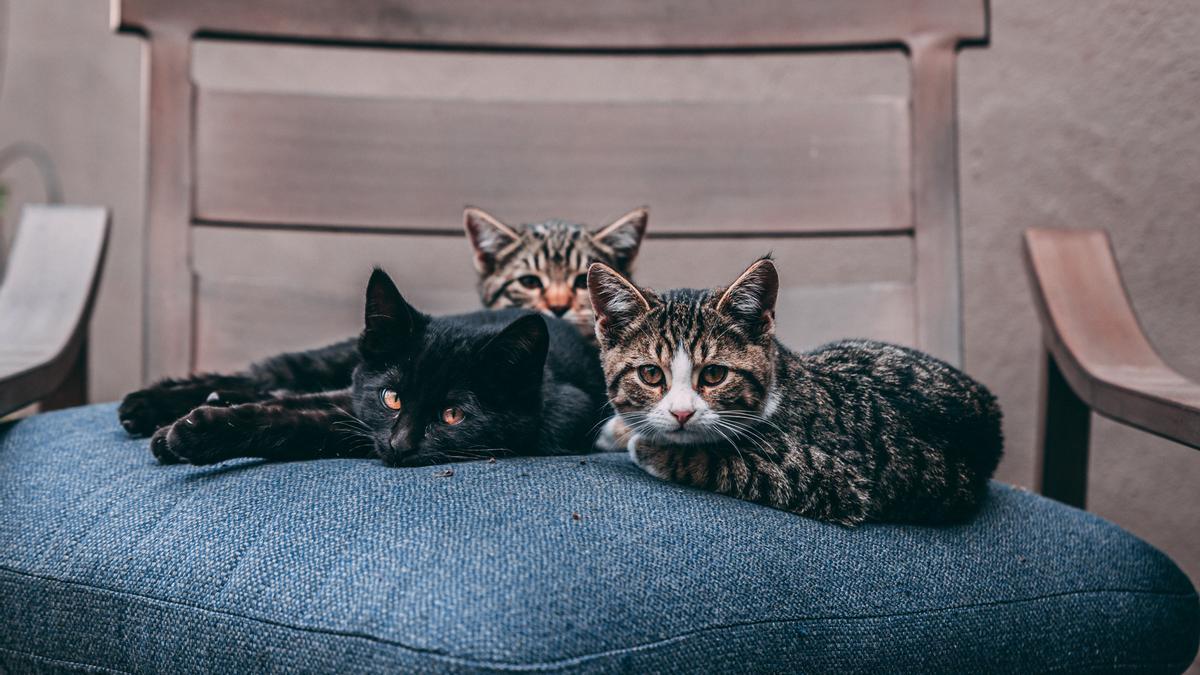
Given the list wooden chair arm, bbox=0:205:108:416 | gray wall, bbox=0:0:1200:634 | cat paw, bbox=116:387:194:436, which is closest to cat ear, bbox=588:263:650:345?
cat paw, bbox=116:387:194:436

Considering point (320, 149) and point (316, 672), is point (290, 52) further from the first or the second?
point (316, 672)

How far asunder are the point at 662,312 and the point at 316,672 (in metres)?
0.57

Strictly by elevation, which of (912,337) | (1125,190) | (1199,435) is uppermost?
(1125,190)

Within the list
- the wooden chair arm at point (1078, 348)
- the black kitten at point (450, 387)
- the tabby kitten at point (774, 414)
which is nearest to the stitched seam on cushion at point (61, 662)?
the black kitten at point (450, 387)

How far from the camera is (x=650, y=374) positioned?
1.07 m

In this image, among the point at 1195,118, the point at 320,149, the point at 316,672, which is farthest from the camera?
the point at 1195,118

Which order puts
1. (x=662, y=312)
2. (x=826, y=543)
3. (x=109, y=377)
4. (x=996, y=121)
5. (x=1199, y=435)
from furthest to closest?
(x=109, y=377), (x=996, y=121), (x=662, y=312), (x=1199, y=435), (x=826, y=543)

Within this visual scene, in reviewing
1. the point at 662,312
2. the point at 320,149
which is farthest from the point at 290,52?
the point at 662,312

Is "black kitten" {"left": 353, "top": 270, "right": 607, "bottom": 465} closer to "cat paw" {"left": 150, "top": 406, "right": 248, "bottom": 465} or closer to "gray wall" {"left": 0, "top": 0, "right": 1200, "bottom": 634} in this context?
"cat paw" {"left": 150, "top": 406, "right": 248, "bottom": 465}

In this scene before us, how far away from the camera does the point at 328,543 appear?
765 mm

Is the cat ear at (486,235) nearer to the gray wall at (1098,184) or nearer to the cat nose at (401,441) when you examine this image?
the cat nose at (401,441)

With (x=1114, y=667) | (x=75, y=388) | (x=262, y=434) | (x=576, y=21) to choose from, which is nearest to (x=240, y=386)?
(x=262, y=434)

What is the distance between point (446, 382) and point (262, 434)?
212 mm

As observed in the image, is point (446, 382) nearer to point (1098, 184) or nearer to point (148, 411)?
point (148, 411)
